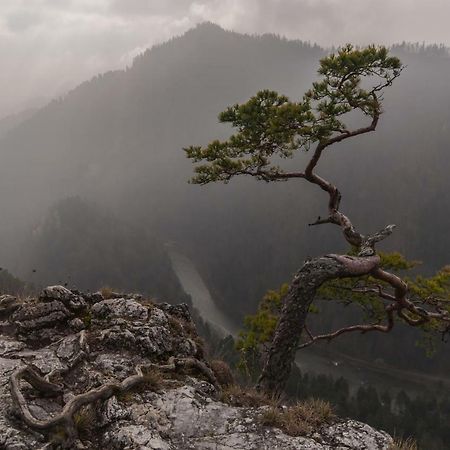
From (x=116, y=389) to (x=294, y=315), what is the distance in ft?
16.6

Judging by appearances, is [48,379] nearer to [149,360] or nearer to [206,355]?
[149,360]

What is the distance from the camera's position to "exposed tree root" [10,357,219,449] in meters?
8.08

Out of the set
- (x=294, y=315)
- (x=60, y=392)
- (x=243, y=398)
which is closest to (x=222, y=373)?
(x=243, y=398)

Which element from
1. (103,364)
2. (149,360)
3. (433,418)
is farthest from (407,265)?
(433,418)

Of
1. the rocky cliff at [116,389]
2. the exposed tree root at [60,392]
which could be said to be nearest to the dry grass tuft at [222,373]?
the rocky cliff at [116,389]

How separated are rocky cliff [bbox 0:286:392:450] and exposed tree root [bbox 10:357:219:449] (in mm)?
21

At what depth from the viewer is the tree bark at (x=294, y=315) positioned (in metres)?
11.9

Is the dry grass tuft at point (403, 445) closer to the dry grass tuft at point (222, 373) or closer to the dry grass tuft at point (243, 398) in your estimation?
the dry grass tuft at point (243, 398)

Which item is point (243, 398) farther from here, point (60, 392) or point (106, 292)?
point (106, 292)

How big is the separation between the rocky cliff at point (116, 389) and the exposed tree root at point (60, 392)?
0.02 meters

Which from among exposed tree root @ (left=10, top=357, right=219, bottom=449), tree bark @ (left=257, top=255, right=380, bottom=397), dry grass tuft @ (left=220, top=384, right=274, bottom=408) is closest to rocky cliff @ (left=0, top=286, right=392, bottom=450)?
exposed tree root @ (left=10, top=357, right=219, bottom=449)

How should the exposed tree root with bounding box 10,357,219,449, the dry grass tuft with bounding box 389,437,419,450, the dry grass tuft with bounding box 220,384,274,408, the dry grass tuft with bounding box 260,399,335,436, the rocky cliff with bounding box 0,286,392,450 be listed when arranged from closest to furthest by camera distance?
the exposed tree root with bounding box 10,357,219,449 < the rocky cliff with bounding box 0,286,392,450 < the dry grass tuft with bounding box 389,437,419,450 < the dry grass tuft with bounding box 260,399,335,436 < the dry grass tuft with bounding box 220,384,274,408

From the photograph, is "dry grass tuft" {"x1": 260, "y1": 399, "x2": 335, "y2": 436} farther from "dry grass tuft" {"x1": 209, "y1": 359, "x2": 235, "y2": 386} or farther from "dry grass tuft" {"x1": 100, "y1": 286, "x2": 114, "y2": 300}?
"dry grass tuft" {"x1": 100, "y1": 286, "x2": 114, "y2": 300}

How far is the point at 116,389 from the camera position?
9672 mm
